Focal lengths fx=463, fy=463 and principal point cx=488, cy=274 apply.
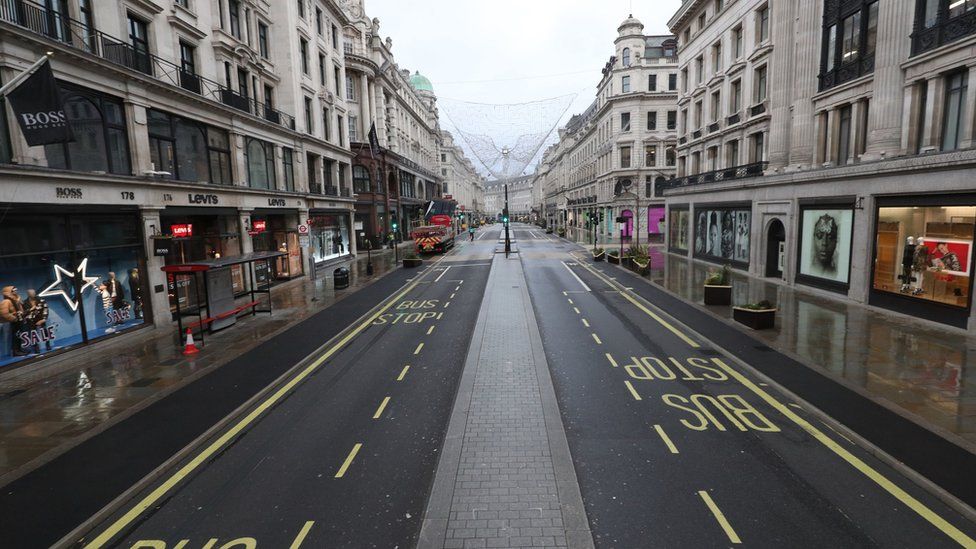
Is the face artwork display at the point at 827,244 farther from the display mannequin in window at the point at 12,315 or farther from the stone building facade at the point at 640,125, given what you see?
the stone building facade at the point at 640,125

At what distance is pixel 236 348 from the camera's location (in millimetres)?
14961

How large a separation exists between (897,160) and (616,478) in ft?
58.3

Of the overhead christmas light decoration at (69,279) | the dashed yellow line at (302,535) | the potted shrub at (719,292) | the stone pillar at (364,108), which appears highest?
the stone pillar at (364,108)

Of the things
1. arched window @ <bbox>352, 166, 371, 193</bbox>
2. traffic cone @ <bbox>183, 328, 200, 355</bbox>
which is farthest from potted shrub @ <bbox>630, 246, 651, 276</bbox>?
arched window @ <bbox>352, 166, 371, 193</bbox>

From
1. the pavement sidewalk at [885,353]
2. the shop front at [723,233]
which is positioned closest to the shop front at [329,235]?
the pavement sidewalk at [885,353]

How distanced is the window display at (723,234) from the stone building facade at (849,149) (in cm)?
14

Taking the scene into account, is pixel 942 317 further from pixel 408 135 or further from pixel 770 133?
pixel 408 135

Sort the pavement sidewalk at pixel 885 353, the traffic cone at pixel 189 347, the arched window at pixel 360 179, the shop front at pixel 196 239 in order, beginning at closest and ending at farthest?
1. the pavement sidewalk at pixel 885 353
2. the traffic cone at pixel 189 347
3. the shop front at pixel 196 239
4. the arched window at pixel 360 179

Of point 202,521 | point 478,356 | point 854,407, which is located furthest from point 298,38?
point 854,407

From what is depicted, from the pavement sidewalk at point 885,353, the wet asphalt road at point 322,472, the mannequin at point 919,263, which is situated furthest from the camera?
the mannequin at point 919,263

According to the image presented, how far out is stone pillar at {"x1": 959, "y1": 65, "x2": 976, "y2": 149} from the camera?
14816 mm

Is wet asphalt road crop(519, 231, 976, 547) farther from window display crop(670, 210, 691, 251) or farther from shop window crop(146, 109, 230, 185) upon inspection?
window display crop(670, 210, 691, 251)

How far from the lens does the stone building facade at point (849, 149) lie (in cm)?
1543

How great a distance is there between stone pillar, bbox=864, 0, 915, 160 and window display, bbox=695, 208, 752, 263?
9713mm
